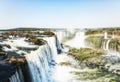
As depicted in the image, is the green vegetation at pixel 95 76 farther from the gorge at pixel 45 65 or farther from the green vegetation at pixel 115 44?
the green vegetation at pixel 115 44

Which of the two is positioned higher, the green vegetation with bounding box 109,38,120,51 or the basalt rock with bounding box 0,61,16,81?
the basalt rock with bounding box 0,61,16,81

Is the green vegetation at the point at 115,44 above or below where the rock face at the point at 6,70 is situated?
below

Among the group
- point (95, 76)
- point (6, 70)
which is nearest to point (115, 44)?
point (95, 76)

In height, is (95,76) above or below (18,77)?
below

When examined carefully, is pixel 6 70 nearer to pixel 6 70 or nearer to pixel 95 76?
pixel 6 70

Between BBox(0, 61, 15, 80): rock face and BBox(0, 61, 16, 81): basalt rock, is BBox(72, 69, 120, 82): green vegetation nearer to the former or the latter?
BBox(0, 61, 16, 81): basalt rock

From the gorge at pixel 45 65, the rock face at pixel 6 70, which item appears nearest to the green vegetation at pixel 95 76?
the gorge at pixel 45 65

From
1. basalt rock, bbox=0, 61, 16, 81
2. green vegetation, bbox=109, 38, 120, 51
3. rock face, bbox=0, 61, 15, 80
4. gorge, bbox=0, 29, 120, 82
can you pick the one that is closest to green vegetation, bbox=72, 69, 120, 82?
gorge, bbox=0, 29, 120, 82
